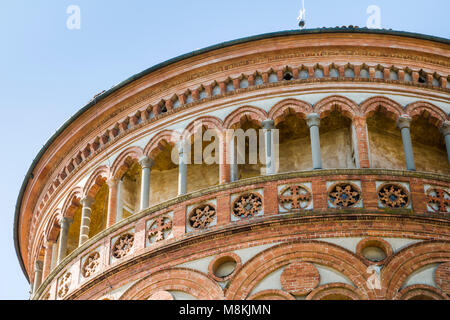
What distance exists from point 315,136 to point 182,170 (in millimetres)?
2747

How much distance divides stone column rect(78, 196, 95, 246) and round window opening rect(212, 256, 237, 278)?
3687 millimetres

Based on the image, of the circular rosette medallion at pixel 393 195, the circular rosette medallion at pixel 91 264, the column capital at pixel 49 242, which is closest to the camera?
the circular rosette medallion at pixel 393 195

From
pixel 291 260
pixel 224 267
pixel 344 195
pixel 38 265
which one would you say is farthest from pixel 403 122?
pixel 38 265

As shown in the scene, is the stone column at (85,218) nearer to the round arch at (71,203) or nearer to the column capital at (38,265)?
the round arch at (71,203)

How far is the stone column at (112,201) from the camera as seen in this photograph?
82.6 feet

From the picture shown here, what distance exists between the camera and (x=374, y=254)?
2252 cm

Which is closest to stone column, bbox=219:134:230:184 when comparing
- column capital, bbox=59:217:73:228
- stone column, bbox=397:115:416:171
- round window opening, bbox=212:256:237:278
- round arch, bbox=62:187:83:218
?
round window opening, bbox=212:256:237:278

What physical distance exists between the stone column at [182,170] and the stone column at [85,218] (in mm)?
2348

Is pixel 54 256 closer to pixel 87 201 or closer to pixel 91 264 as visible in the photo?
pixel 87 201

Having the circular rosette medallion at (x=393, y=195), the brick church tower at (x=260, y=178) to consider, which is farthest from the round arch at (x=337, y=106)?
the circular rosette medallion at (x=393, y=195)

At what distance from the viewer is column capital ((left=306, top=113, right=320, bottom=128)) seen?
24.5 m

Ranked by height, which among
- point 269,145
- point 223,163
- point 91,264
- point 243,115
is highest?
point 243,115

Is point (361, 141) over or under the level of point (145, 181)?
over
